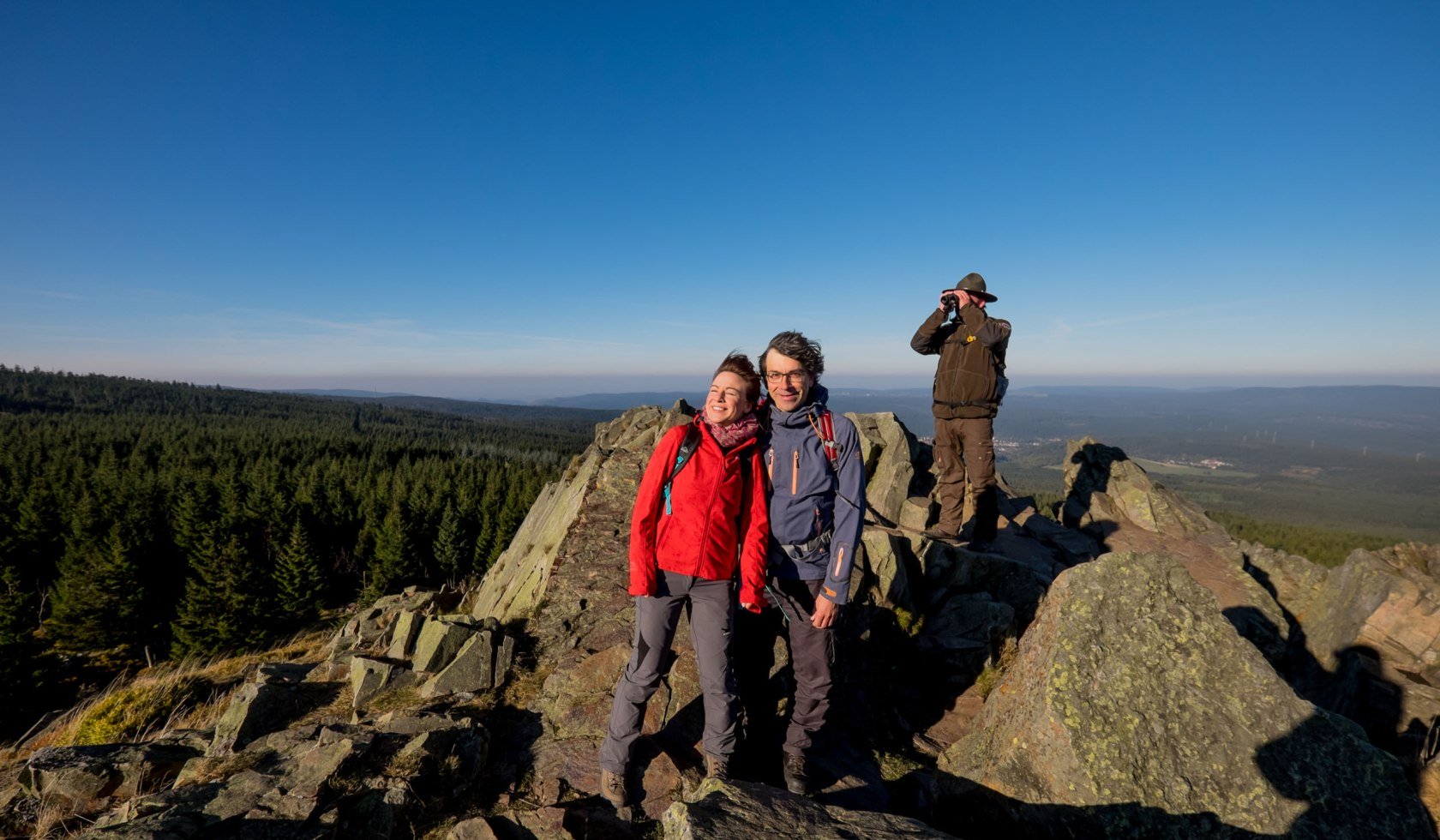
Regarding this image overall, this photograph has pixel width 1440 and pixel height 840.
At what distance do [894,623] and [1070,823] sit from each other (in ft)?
14.9

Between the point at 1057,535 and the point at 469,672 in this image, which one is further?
the point at 1057,535

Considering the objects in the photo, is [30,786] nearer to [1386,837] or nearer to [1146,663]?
[1146,663]

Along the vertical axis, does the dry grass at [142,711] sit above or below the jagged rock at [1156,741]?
below

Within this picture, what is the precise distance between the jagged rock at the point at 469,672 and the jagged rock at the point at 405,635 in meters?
1.48

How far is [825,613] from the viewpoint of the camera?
5.67 metres

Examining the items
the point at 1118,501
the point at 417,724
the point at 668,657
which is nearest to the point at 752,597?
the point at 668,657

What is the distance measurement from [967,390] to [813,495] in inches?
288

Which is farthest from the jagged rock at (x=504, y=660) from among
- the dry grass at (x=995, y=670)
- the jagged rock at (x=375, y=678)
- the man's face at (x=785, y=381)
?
the dry grass at (x=995, y=670)

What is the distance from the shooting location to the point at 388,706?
805 cm

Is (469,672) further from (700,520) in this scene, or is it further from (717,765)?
(700,520)

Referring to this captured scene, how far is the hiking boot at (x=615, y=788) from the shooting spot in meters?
5.56

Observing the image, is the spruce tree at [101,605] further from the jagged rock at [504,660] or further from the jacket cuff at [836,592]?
the jacket cuff at [836,592]

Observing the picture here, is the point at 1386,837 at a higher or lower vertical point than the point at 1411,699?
higher

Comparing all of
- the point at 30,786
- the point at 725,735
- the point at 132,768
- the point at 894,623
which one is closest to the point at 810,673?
the point at 725,735
